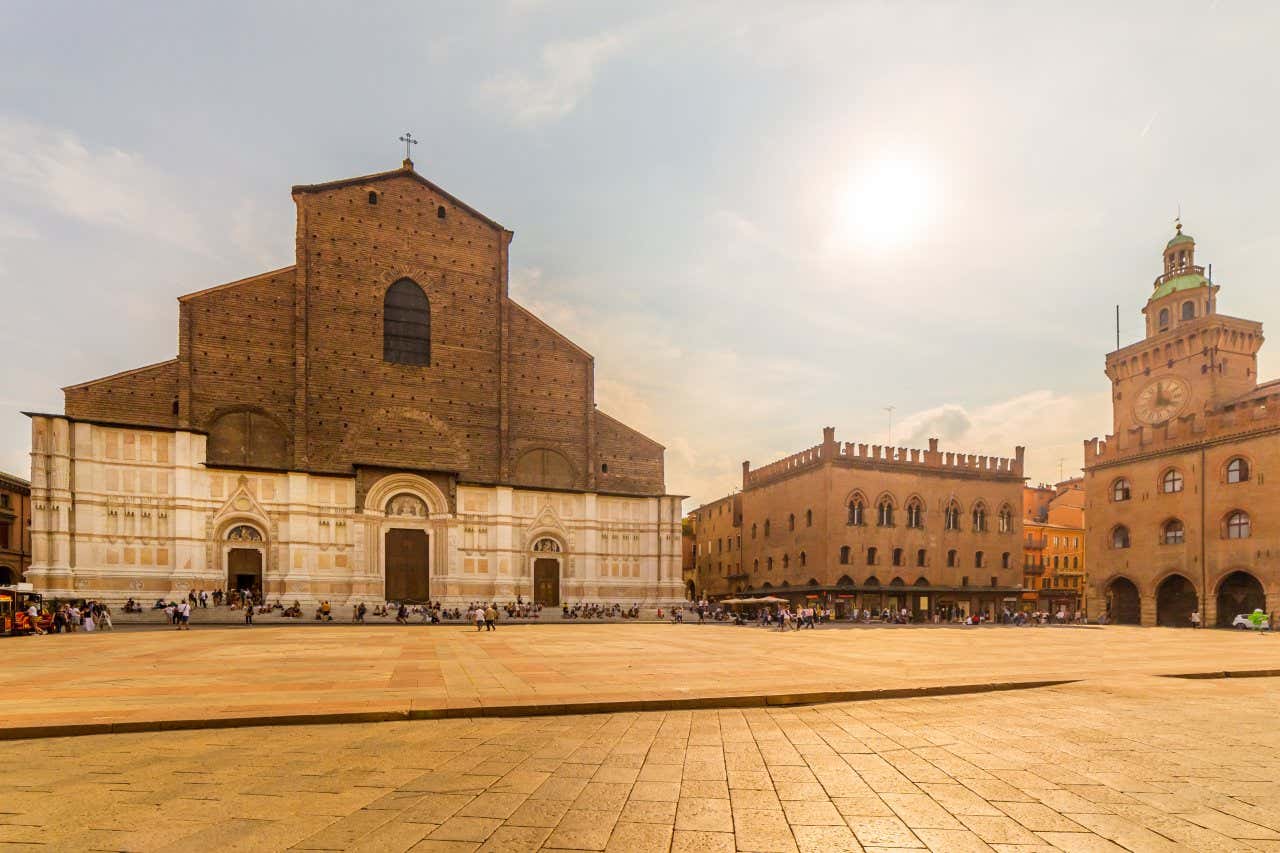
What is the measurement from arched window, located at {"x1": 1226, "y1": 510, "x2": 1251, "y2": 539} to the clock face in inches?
392

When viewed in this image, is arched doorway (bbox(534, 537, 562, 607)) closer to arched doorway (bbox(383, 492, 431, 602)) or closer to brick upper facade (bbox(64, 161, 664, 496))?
brick upper facade (bbox(64, 161, 664, 496))

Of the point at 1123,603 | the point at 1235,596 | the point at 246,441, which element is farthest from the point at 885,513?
the point at 246,441

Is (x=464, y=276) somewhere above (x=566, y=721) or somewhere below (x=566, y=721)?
above

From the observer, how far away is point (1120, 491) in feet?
172

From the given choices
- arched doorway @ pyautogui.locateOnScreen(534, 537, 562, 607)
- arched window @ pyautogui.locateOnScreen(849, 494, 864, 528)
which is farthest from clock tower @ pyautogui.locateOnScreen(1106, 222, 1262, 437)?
arched doorway @ pyautogui.locateOnScreen(534, 537, 562, 607)

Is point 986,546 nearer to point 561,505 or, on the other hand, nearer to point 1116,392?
point 1116,392

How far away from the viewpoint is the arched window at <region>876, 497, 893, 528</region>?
52656mm

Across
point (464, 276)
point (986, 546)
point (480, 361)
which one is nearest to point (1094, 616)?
point (986, 546)

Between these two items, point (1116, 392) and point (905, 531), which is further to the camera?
point (1116, 392)

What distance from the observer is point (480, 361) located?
152 feet

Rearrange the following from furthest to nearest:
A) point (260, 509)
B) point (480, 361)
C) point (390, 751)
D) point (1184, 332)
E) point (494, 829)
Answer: point (1184, 332)
point (480, 361)
point (260, 509)
point (390, 751)
point (494, 829)

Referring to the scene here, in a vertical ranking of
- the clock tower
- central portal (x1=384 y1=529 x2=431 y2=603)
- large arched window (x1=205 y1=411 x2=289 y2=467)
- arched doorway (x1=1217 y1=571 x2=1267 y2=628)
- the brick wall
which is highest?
the clock tower

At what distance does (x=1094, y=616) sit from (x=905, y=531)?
1384 cm

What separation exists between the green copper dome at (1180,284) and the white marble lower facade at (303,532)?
1578 inches
